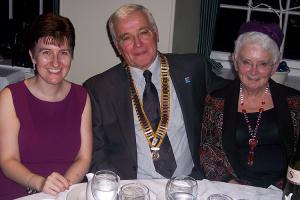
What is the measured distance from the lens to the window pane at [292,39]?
396cm

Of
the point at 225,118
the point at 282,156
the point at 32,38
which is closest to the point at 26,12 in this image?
the point at 32,38

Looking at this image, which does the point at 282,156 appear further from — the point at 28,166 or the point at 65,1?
the point at 65,1

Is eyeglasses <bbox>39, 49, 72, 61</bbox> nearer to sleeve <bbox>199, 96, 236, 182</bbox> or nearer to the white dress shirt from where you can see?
the white dress shirt

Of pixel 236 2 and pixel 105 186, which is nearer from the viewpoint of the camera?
pixel 105 186

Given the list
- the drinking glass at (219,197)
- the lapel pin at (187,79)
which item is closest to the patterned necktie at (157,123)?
the lapel pin at (187,79)

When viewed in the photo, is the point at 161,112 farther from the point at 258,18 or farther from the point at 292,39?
the point at 292,39

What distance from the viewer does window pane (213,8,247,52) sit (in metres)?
4.09

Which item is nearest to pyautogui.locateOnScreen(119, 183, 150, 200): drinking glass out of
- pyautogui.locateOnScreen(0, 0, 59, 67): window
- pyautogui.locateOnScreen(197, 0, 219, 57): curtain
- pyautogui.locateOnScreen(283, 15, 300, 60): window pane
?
pyautogui.locateOnScreen(197, 0, 219, 57): curtain

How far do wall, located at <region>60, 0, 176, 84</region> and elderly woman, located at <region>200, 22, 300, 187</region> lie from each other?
1.15m

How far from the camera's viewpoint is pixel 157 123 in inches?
87.2

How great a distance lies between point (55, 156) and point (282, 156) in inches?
48.0

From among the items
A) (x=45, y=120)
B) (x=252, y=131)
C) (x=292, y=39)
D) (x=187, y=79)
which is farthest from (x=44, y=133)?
(x=292, y=39)

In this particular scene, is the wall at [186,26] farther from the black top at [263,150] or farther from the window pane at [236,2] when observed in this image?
the black top at [263,150]

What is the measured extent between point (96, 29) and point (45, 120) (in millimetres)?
1521
